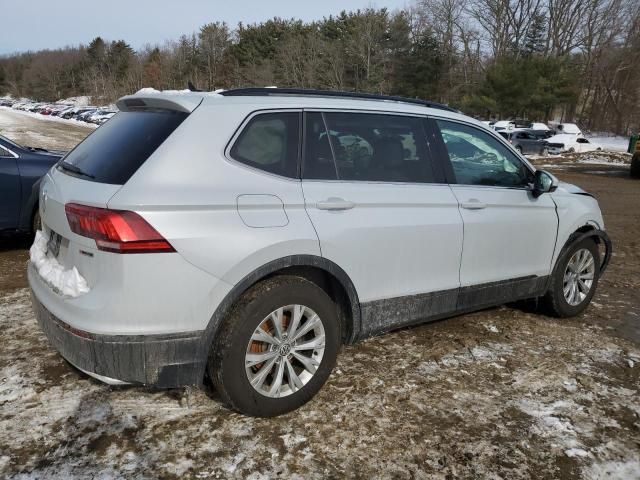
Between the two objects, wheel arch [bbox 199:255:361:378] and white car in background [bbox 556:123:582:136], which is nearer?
wheel arch [bbox 199:255:361:378]

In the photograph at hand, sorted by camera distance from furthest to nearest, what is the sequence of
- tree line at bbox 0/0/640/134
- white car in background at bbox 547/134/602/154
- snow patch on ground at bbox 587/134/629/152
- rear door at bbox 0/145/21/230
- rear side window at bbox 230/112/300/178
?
tree line at bbox 0/0/640/134 < snow patch on ground at bbox 587/134/629/152 < white car in background at bbox 547/134/602/154 < rear door at bbox 0/145/21/230 < rear side window at bbox 230/112/300/178

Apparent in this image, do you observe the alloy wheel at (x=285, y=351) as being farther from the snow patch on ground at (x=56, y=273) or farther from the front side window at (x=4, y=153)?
the front side window at (x=4, y=153)

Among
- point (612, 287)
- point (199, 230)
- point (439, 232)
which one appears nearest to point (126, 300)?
point (199, 230)

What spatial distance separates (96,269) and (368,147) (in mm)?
1718

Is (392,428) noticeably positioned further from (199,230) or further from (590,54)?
(590,54)

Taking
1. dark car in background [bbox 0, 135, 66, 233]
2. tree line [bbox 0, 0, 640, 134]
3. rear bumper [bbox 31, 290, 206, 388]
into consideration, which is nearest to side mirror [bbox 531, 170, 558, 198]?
rear bumper [bbox 31, 290, 206, 388]

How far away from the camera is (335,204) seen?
2973 millimetres

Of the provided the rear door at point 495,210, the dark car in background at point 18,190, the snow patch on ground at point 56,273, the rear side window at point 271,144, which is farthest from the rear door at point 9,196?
the rear door at point 495,210

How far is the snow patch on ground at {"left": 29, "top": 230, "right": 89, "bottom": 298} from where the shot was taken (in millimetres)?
2572

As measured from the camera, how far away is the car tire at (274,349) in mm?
2701

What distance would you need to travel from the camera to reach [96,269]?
8.16 ft

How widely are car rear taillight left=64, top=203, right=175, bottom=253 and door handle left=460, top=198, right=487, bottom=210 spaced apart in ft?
6.63

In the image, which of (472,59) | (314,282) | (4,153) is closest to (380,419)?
(314,282)

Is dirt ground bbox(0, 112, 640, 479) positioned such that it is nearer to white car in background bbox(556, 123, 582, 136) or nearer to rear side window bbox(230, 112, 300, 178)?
rear side window bbox(230, 112, 300, 178)
